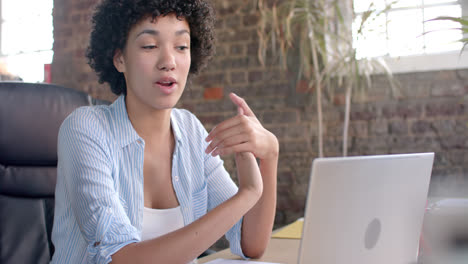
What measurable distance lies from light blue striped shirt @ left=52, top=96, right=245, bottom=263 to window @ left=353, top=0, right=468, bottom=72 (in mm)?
1417

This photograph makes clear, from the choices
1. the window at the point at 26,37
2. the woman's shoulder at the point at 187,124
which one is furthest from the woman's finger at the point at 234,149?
the window at the point at 26,37

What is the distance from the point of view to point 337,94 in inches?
108

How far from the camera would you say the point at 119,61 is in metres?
1.37

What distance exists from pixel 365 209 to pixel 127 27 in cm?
84

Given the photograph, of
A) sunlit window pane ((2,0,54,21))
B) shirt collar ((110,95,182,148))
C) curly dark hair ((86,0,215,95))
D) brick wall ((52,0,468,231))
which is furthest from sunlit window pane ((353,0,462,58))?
sunlit window pane ((2,0,54,21))

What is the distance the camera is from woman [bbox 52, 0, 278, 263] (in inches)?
39.8

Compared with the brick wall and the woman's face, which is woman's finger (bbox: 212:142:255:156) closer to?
the woman's face

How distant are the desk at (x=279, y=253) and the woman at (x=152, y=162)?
39mm

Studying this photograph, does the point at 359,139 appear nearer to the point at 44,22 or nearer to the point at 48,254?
the point at 48,254

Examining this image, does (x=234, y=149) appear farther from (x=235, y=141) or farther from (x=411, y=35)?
(x=411, y=35)

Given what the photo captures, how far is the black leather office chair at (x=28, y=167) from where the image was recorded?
1.38m

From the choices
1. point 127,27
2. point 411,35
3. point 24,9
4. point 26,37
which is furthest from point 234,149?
point 24,9

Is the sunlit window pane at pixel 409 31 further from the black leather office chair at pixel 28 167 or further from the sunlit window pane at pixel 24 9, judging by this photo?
the sunlit window pane at pixel 24 9

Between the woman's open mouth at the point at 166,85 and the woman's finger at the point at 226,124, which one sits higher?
the woman's open mouth at the point at 166,85
